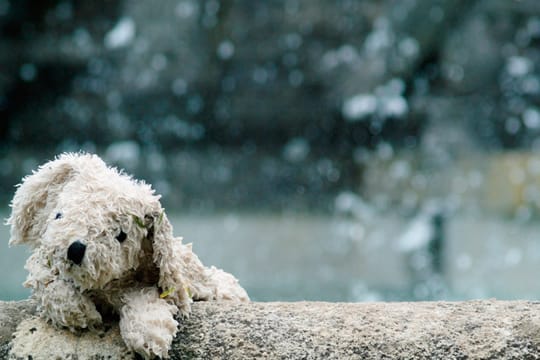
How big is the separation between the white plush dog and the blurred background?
3.67 meters

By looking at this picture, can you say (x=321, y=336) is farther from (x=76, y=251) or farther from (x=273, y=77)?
(x=273, y=77)

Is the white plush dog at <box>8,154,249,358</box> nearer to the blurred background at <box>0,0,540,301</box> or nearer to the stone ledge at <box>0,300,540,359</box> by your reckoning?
Result: the stone ledge at <box>0,300,540,359</box>

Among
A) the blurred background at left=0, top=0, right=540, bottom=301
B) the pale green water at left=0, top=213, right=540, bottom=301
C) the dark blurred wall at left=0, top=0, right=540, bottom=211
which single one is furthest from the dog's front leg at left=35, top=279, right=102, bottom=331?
the dark blurred wall at left=0, top=0, right=540, bottom=211

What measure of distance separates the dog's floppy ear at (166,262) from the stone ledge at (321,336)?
36mm

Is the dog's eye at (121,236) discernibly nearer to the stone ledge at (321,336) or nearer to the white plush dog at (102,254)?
the white plush dog at (102,254)

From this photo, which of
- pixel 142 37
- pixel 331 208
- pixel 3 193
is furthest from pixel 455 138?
pixel 3 193

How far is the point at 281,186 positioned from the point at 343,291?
3.56 feet

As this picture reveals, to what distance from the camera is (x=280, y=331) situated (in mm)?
952

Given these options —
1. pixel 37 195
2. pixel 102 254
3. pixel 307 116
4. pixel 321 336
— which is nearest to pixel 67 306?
pixel 102 254

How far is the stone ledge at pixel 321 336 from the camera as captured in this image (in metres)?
0.93

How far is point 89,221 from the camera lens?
90 centimetres

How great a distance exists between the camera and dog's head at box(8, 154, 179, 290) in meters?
0.89

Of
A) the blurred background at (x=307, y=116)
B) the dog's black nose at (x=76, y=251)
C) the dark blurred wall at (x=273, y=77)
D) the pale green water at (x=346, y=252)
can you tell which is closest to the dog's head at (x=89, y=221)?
the dog's black nose at (x=76, y=251)

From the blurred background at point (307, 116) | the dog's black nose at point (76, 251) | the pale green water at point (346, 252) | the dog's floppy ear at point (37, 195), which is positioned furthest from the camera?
the blurred background at point (307, 116)
